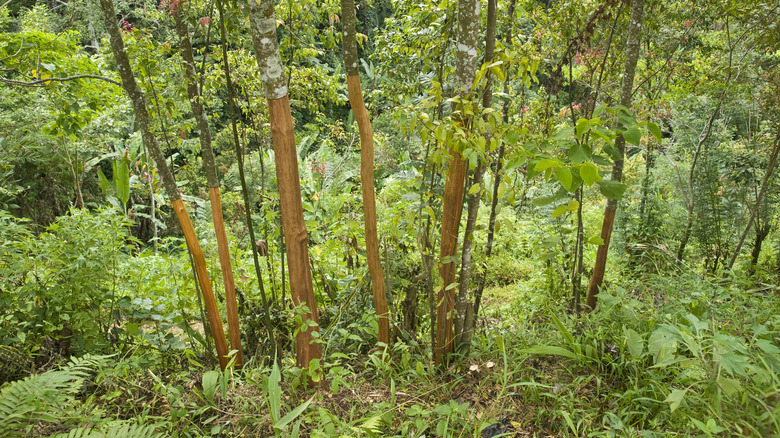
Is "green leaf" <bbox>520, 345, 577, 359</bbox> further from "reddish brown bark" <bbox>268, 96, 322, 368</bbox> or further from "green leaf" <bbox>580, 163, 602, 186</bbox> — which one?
"reddish brown bark" <bbox>268, 96, 322, 368</bbox>

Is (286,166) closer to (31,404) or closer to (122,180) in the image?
(31,404)

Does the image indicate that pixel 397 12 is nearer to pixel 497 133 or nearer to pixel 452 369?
pixel 497 133

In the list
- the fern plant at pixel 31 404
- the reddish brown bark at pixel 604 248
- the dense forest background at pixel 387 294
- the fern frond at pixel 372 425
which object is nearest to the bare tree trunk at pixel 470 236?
the dense forest background at pixel 387 294

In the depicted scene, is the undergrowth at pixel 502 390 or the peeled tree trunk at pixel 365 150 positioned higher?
the peeled tree trunk at pixel 365 150

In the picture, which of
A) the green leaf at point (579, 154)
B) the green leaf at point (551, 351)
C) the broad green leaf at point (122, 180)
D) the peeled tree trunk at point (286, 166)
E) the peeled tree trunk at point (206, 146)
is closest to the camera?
the green leaf at point (579, 154)

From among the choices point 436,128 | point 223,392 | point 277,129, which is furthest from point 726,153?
point 223,392

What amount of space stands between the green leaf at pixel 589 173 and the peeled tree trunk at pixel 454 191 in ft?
1.60

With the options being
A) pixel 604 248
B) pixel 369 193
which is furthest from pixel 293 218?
pixel 604 248

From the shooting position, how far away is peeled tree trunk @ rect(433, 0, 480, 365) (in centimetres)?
191

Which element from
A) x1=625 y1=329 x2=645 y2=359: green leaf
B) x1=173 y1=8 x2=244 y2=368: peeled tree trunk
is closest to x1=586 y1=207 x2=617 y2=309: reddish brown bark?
x1=625 y1=329 x2=645 y2=359: green leaf

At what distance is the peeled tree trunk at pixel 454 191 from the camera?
1.91 metres

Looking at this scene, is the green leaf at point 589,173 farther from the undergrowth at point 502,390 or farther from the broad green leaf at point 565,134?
the undergrowth at point 502,390

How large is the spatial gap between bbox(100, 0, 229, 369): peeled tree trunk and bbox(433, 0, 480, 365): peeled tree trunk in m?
1.18

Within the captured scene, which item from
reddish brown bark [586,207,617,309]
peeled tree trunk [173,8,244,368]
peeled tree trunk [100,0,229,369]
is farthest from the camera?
reddish brown bark [586,207,617,309]
